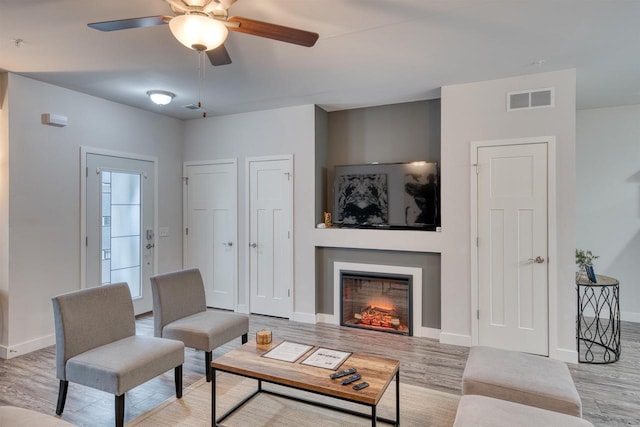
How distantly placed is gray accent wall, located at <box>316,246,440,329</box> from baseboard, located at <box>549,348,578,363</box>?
3.63 ft

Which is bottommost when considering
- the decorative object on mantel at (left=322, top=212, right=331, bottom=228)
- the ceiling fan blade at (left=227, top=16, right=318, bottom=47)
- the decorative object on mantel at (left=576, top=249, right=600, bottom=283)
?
the decorative object on mantel at (left=576, top=249, right=600, bottom=283)

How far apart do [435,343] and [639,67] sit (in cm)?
333

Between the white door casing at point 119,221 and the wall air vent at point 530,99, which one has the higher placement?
the wall air vent at point 530,99

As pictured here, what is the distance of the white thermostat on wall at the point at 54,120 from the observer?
3.73m

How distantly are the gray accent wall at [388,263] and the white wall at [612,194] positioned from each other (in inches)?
92.7

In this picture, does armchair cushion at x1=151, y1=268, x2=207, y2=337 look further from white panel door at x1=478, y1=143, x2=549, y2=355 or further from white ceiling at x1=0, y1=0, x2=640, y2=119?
white panel door at x1=478, y1=143, x2=549, y2=355

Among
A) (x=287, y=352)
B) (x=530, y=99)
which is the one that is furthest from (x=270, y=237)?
(x=530, y=99)

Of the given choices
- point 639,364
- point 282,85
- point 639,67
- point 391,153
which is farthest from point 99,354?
point 639,67

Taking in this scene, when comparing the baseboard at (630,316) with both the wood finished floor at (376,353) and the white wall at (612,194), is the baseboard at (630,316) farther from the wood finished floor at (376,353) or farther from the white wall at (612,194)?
the wood finished floor at (376,353)

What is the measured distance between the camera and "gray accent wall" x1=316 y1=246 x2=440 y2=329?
13.4ft

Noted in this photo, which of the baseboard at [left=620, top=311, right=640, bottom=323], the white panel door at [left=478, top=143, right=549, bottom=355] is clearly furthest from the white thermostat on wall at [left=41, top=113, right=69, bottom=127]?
the baseboard at [left=620, top=311, right=640, bottom=323]

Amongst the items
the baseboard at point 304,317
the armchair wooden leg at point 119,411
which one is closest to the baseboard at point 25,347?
the armchair wooden leg at point 119,411

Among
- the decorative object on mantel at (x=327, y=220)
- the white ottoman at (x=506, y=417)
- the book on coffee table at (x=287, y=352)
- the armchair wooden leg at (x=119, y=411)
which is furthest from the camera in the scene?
the decorative object on mantel at (x=327, y=220)

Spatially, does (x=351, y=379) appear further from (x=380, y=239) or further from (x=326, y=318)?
(x=326, y=318)
